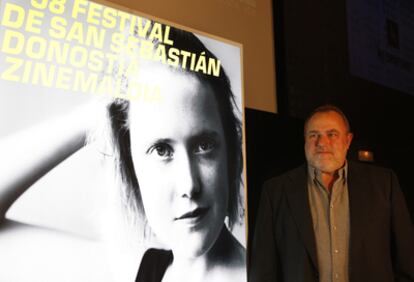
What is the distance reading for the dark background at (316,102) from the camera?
2186 millimetres

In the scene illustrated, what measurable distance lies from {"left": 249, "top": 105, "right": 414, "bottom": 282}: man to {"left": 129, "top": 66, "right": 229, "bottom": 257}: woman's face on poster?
0.24 m

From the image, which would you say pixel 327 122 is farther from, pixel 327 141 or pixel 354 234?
pixel 354 234

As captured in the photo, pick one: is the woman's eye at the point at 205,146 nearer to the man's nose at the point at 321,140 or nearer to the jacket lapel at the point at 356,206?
the man's nose at the point at 321,140

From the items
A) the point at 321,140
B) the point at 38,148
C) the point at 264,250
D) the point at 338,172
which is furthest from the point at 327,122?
the point at 38,148

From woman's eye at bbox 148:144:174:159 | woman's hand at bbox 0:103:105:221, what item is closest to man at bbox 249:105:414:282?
woman's eye at bbox 148:144:174:159

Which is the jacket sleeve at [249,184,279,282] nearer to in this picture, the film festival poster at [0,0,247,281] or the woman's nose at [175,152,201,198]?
the film festival poster at [0,0,247,281]

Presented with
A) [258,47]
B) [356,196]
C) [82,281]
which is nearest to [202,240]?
[82,281]

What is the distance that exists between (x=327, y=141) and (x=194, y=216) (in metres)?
0.66

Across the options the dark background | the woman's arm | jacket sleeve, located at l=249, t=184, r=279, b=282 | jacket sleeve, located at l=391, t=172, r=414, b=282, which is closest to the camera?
the woman's arm

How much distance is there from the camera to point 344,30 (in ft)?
9.41

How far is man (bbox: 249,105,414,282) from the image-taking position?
1.69 meters

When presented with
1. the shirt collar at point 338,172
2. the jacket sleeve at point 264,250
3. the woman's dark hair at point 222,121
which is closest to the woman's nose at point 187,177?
the woman's dark hair at point 222,121

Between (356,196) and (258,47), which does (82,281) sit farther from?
(258,47)

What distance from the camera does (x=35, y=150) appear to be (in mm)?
1378
